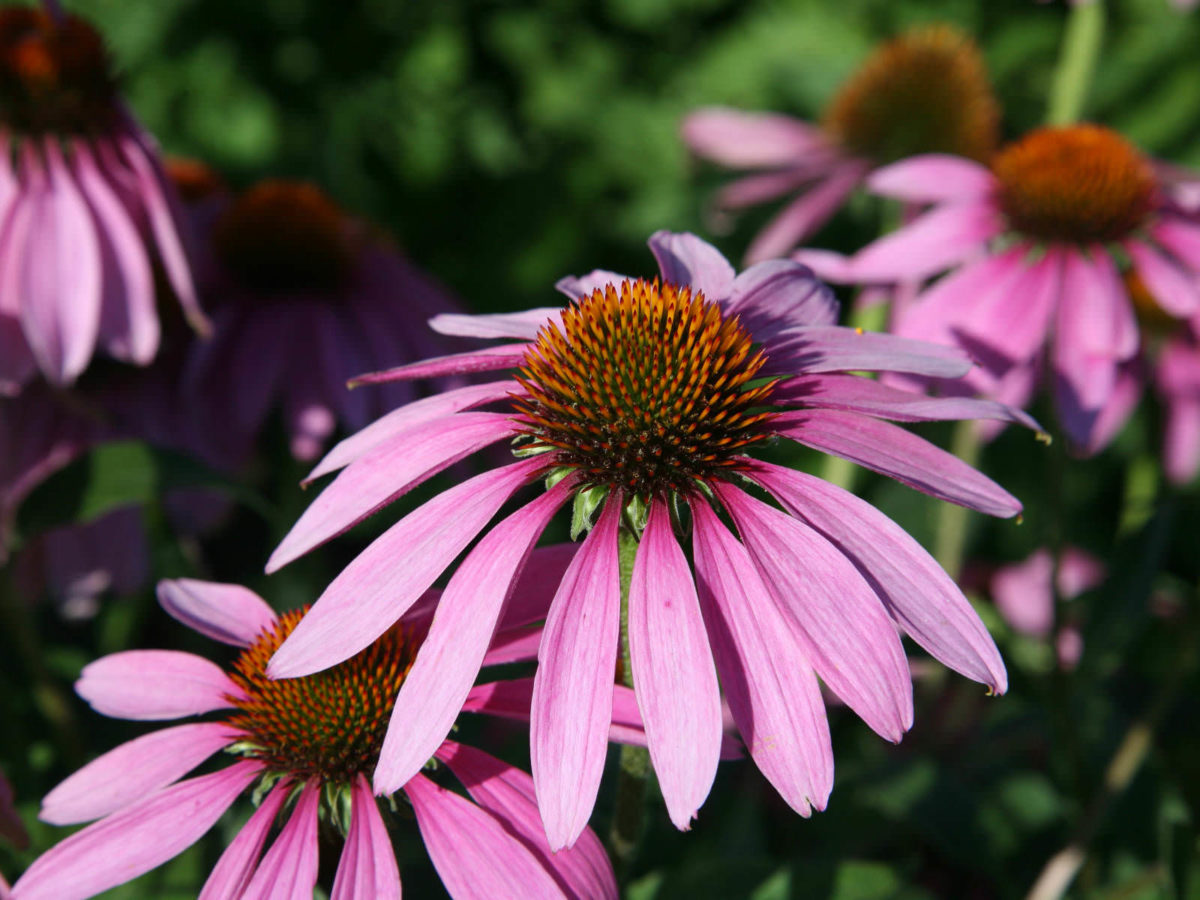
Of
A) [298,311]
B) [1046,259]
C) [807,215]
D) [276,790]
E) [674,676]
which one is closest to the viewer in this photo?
[674,676]

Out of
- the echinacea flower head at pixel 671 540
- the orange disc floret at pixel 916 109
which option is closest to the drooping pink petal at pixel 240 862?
the echinacea flower head at pixel 671 540

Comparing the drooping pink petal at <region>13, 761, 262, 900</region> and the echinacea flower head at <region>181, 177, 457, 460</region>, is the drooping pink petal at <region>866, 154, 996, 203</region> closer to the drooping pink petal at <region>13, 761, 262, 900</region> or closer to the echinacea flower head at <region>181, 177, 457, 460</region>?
the echinacea flower head at <region>181, 177, 457, 460</region>

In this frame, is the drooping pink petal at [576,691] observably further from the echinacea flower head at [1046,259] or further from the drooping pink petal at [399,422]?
the echinacea flower head at [1046,259]

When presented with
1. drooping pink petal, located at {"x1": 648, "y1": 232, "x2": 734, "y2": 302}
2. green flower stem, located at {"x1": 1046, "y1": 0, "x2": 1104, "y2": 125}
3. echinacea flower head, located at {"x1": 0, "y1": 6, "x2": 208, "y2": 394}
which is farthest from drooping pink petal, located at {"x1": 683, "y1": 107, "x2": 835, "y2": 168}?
drooping pink petal, located at {"x1": 648, "y1": 232, "x2": 734, "y2": 302}

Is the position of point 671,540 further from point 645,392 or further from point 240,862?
point 240,862

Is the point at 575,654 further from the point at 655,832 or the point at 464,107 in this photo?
the point at 464,107

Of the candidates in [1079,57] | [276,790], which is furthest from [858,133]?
[276,790]
